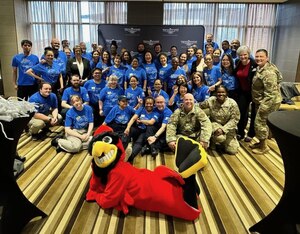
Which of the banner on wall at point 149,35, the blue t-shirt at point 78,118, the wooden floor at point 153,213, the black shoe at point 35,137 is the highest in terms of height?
the banner on wall at point 149,35

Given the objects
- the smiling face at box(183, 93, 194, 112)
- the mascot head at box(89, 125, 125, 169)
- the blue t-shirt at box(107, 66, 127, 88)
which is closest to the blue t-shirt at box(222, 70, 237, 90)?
the smiling face at box(183, 93, 194, 112)

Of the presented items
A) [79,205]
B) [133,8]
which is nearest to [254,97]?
[79,205]

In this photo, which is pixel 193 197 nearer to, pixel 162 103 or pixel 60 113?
pixel 162 103

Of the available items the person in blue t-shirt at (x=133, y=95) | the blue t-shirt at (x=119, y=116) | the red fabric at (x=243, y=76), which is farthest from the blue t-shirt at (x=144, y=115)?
the red fabric at (x=243, y=76)

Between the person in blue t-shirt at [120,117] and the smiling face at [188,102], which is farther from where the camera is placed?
the person in blue t-shirt at [120,117]

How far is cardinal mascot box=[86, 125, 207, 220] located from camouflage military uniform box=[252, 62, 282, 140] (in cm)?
168

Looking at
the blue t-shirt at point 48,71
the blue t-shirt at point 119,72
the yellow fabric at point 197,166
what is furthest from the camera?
the blue t-shirt at point 119,72

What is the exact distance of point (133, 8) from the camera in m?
7.70

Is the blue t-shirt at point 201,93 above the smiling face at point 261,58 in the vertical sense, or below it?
below

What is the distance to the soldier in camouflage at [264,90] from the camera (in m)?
3.32

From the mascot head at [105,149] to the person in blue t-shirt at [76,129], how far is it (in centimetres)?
135

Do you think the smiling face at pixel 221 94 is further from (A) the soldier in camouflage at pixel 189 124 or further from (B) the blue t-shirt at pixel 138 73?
(B) the blue t-shirt at pixel 138 73

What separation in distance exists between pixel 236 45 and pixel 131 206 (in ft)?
13.6

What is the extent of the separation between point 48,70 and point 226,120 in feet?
9.87
